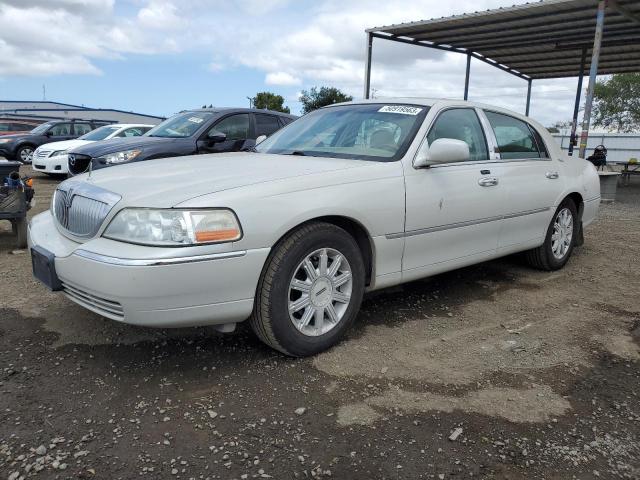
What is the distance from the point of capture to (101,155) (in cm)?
776

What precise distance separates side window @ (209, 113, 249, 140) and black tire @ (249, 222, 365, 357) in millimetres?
5468

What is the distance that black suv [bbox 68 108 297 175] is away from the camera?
7.68 m

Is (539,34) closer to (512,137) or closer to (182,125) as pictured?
(182,125)

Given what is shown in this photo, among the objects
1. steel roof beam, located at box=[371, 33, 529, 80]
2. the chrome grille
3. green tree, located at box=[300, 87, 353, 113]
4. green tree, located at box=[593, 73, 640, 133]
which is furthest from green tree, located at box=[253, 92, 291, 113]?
the chrome grille

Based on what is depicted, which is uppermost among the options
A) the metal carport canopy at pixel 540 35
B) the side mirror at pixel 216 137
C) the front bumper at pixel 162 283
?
the metal carport canopy at pixel 540 35

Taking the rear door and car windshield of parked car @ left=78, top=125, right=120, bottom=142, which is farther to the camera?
car windshield of parked car @ left=78, top=125, right=120, bottom=142

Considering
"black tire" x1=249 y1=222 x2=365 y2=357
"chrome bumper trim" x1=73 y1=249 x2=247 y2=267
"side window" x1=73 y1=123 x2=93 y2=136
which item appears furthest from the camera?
"side window" x1=73 y1=123 x2=93 y2=136

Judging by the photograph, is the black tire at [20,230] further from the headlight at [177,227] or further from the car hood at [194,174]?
the headlight at [177,227]

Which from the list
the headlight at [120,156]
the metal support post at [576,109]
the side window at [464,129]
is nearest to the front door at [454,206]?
the side window at [464,129]

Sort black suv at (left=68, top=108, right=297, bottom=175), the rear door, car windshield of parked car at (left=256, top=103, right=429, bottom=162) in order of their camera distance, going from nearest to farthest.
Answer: car windshield of parked car at (left=256, top=103, right=429, bottom=162) → the rear door → black suv at (left=68, top=108, right=297, bottom=175)

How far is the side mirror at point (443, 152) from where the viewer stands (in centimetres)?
351

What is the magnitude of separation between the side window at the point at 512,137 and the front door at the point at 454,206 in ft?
0.73

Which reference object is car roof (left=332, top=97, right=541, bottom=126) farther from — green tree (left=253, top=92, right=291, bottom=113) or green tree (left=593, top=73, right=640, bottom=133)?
green tree (left=253, top=92, right=291, bottom=113)

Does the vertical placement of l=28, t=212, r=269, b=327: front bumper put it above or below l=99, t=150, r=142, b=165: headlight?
below
